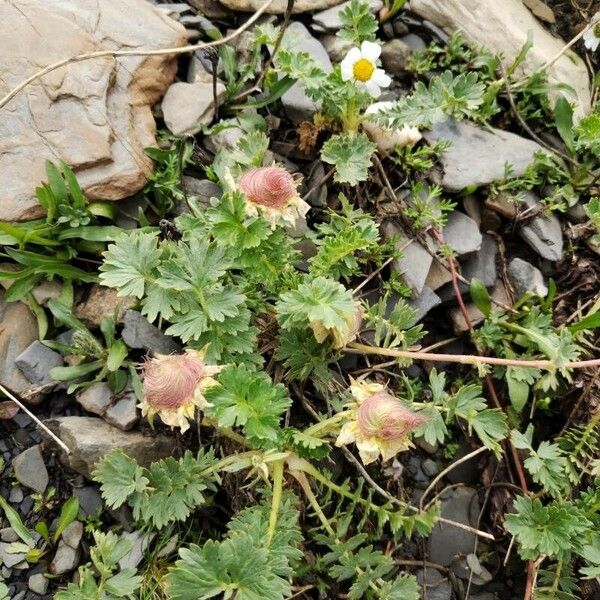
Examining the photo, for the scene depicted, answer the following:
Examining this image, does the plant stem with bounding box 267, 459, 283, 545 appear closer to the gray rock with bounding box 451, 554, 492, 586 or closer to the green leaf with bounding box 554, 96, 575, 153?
the gray rock with bounding box 451, 554, 492, 586

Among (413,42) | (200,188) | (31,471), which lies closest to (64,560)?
(31,471)

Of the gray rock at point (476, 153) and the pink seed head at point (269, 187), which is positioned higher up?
the gray rock at point (476, 153)

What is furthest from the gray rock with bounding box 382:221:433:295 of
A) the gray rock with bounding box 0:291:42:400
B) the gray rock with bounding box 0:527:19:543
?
the gray rock with bounding box 0:527:19:543

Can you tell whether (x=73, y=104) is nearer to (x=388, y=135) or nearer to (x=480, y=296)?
(x=388, y=135)

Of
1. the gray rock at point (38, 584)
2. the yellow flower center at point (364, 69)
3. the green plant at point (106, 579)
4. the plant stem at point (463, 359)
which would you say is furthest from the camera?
the yellow flower center at point (364, 69)

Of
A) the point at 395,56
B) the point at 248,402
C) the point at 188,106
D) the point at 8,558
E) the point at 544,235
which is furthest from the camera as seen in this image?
the point at 395,56

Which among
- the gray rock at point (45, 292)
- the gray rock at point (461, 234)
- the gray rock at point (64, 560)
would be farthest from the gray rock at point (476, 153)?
the gray rock at point (64, 560)

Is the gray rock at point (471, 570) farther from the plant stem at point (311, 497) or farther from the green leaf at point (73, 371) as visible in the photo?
the green leaf at point (73, 371)
